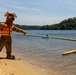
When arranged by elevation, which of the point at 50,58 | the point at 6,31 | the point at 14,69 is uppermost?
the point at 6,31

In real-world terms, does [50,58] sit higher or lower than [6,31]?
lower

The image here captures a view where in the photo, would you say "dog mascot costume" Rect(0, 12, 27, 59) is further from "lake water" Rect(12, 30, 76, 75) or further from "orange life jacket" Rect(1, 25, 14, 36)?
"lake water" Rect(12, 30, 76, 75)

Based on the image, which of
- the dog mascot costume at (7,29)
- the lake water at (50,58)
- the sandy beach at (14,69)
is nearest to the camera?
the sandy beach at (14,69)

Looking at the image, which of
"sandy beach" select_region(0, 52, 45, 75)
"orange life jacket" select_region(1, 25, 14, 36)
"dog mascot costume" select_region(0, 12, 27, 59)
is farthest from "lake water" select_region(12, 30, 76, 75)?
"orange life jacket" select_region(1, 25, 14, 36)

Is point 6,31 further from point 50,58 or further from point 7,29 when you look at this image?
point 50,58

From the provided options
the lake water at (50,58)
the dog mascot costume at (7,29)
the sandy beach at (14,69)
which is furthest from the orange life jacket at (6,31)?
the lake water at (50,58)

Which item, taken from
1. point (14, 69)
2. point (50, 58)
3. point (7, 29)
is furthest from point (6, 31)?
point (50, 58)

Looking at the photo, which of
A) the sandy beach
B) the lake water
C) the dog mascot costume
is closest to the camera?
the sandy beach

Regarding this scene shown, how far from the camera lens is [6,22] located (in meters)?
9.90

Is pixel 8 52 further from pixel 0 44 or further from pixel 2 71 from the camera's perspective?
pixel 2 71

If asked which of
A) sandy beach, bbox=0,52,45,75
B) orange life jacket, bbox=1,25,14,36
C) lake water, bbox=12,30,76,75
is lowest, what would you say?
lake water, bbox=12,30,76,75

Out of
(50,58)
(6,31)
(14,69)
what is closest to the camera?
(14,69)

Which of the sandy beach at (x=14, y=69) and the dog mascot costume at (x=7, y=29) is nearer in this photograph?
the sandy beach at (x=14, y=69)

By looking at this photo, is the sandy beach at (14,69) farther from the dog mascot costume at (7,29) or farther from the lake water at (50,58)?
the dog mascot costume at (7,29)
